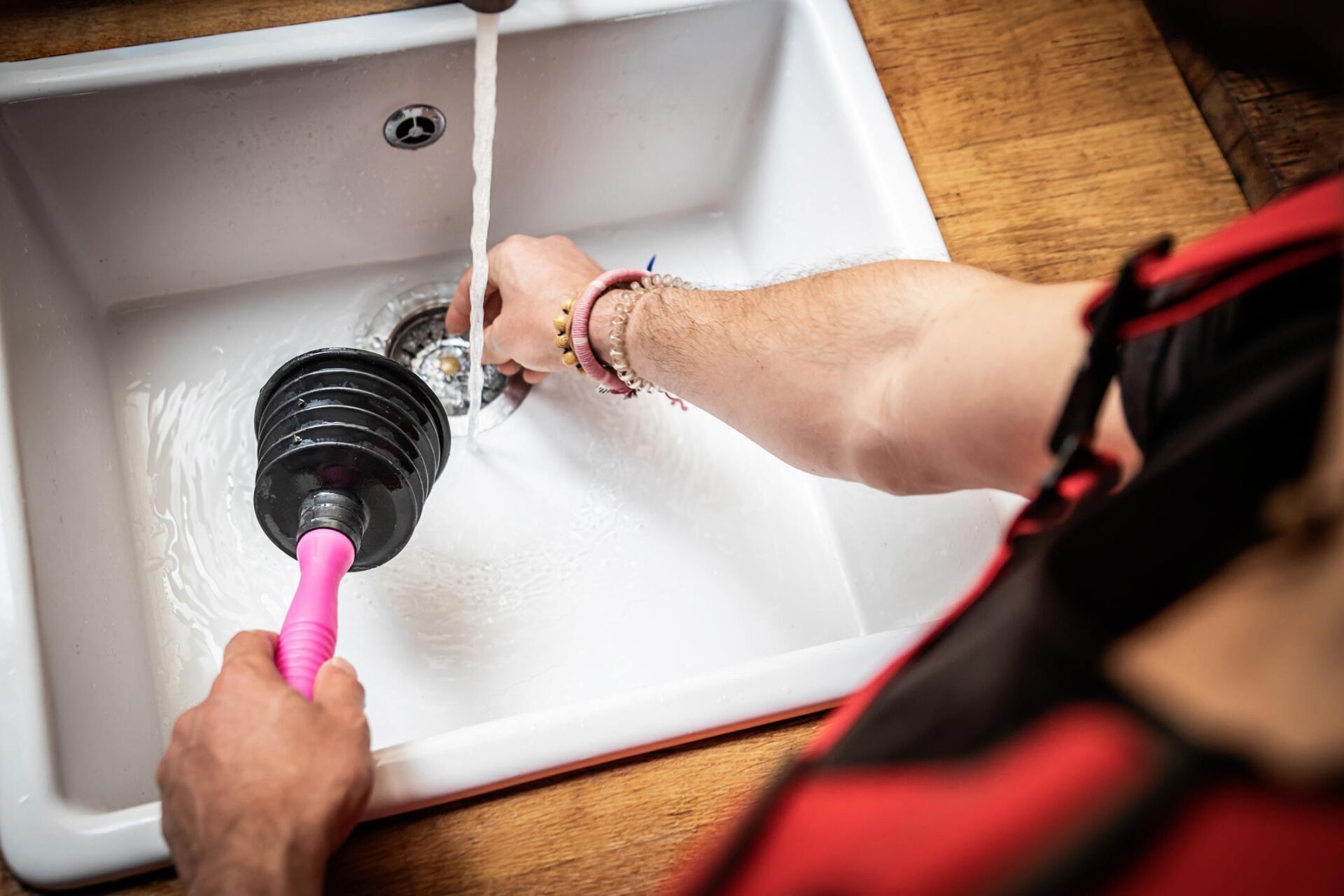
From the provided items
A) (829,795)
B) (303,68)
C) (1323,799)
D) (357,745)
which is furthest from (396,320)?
(1323,799)

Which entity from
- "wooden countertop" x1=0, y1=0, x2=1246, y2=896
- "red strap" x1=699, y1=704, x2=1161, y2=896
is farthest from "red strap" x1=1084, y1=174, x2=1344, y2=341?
"wooden countertop" x1=0, y1=0, x2=1246, y2=896

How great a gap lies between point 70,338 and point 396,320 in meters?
0.27

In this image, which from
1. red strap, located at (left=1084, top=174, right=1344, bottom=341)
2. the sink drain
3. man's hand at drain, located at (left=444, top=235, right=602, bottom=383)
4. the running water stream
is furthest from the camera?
the sink drain

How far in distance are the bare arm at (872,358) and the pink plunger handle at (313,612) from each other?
0.25 metres

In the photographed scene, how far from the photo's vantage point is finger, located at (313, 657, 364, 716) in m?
0.56

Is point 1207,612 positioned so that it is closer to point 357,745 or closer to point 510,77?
point 357,745

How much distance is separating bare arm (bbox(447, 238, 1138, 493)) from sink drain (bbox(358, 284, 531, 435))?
0.34 feet

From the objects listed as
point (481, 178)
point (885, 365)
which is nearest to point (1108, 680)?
point (885, 365)

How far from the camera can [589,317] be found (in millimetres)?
784

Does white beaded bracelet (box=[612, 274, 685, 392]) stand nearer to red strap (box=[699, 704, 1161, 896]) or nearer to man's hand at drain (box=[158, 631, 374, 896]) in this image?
man's hand at drain (box=[158, 631, 374, 896])

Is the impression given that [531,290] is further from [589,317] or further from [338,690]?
[338,690]

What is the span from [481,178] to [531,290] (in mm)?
104

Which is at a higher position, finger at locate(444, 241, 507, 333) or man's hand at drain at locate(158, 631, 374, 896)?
finger at locate(444, 241, 507, 333)

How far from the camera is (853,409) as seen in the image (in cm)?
60
